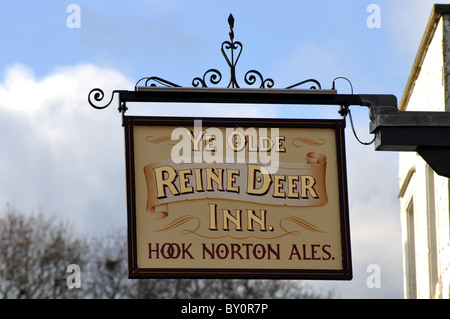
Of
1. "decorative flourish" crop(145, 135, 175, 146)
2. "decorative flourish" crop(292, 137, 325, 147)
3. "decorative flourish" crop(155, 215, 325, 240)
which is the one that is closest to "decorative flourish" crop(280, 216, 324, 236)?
"decorative flourish" crop(155, 215, 325, 240)

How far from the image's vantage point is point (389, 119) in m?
7.75

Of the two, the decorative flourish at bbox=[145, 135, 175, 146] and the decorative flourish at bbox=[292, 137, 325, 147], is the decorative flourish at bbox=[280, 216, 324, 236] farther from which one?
the decorative flourish at bbox=[145, 135, 175, 146]

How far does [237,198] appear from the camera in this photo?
25.7ft

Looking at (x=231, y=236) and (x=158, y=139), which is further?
(x=158, y=139)

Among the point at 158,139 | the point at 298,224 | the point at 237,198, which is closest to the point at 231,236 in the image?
the point at 237,198

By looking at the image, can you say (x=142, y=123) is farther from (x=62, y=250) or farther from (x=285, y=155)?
(x=62, y=250)

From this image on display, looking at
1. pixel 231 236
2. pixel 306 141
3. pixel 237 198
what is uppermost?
pixel 306 141

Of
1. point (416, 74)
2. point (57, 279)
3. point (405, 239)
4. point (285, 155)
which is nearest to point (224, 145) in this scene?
point (285, 155)

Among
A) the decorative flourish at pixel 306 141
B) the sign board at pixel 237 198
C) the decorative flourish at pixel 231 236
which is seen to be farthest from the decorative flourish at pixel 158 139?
the decorative flourish at pixel 306 141

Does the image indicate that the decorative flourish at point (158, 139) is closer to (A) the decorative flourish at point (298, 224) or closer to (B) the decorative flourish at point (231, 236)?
(B) the decorative flourish at point (231, 236)

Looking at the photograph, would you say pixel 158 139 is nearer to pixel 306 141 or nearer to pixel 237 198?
pixel 237 198

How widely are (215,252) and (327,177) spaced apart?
102cm

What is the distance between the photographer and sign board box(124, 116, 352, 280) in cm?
773
